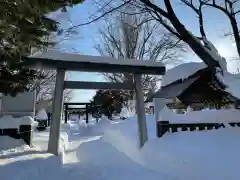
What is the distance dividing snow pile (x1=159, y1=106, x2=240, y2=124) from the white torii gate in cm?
150

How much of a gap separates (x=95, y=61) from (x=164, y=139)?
3.21m

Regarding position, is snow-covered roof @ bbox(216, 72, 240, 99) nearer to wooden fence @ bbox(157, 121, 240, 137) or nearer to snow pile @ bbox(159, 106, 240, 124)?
snow pile @ bbox(159, 106, 240, 124)

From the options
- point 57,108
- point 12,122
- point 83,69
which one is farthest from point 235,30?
point 12,122

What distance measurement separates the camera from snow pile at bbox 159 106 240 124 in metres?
8.09

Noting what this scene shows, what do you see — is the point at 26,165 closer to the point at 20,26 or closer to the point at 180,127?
the point at 20,26

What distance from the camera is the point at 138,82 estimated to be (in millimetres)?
9859

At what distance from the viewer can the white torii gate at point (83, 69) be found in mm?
8438

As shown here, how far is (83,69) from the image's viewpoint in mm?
9031

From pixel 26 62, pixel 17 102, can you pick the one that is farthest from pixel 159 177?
pixel 17 102

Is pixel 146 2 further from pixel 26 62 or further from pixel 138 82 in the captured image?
pixel 26 62

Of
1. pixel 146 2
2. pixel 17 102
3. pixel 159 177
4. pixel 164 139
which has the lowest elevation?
pixel 159 177

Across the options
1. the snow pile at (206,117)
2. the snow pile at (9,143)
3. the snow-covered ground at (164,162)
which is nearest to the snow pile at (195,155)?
the snow-covered ground at (164,162)

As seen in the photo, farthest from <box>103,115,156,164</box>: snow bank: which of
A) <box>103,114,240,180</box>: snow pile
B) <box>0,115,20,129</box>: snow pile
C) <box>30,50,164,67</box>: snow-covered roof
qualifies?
<box>0,115,20,129</box>: snow pile

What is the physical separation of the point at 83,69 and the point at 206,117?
4.10m
